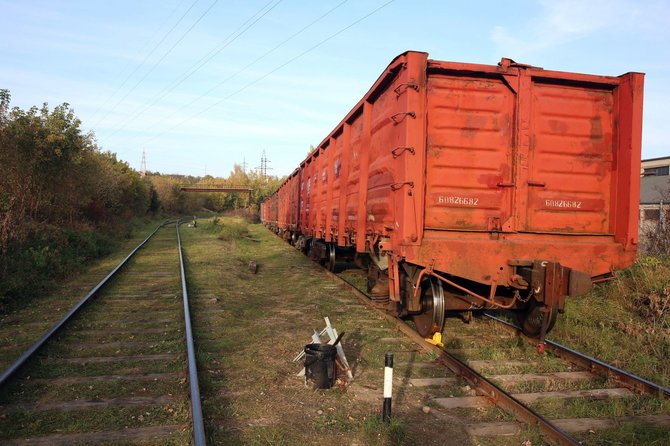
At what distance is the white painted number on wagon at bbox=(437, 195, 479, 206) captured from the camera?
5629 mm

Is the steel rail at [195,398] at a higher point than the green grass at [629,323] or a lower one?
lower

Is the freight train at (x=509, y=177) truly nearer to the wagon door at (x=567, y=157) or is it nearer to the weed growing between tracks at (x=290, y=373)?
the wagon door at (x=567, y=157)

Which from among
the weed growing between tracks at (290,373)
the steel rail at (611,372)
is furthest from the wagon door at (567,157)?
the weed growing between tracks at (290,373)

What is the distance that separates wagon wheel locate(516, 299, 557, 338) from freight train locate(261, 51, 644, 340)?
3 cm

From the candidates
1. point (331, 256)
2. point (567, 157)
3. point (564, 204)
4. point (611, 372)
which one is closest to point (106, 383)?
point (611, 372)

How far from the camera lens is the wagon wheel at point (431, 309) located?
6121mm

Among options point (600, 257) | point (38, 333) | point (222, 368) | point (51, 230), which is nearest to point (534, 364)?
point (600, 257)

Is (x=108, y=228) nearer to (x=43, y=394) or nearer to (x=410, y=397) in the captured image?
(x=43, y=394)

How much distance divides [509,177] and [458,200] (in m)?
0.71

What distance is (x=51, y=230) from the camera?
14.4m

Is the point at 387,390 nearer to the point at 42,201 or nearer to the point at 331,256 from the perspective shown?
the point at 331,256

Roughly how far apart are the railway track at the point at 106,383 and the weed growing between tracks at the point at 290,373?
0.86 feet

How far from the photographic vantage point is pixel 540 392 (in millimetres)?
4770

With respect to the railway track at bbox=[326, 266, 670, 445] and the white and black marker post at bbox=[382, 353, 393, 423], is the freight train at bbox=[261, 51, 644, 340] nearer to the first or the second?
the railway track at bbox=[326, 266, 670, 445]
